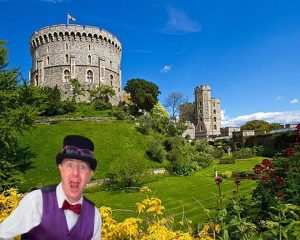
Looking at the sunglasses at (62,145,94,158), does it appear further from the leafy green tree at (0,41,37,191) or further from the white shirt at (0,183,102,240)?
the leafy green tree at (0,41,37,191)

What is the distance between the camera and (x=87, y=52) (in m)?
60.7

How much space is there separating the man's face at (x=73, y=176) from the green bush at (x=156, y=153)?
98.1 ft

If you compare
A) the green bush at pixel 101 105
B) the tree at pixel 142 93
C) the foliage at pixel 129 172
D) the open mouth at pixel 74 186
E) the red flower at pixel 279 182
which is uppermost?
the tree at pixel 142 93

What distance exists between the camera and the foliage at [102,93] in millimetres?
53013

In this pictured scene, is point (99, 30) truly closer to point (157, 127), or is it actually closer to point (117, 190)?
point (157, 127)

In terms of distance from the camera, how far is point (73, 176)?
115 inches

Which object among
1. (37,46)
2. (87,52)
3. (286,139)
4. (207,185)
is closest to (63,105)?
(87,52)

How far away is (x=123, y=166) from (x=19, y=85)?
9.24m

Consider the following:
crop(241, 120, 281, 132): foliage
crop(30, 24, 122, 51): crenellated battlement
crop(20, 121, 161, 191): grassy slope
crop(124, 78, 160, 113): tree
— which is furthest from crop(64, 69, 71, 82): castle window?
crop(241, 120, 281, 132): foliage

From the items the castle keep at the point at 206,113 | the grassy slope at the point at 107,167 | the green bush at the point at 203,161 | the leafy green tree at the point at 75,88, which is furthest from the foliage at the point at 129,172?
the castle keep at the point at 206,113

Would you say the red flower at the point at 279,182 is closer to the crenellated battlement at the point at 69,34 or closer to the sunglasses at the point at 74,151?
the sunglasses at the point at 74,151

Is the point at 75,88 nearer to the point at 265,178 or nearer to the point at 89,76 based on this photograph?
the point at 89,76

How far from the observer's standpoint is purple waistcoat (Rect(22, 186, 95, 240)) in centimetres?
279

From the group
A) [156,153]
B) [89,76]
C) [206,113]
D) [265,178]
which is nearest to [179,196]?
[156,153]
